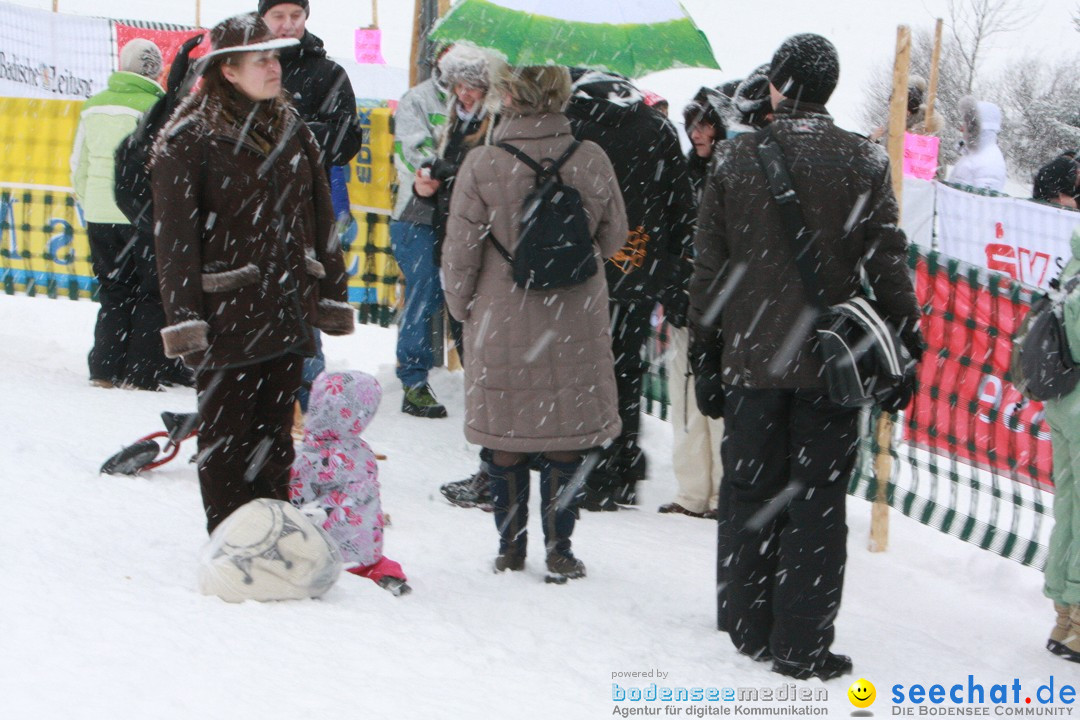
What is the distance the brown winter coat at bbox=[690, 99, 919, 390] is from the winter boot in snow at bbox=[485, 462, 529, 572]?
3.73 ft

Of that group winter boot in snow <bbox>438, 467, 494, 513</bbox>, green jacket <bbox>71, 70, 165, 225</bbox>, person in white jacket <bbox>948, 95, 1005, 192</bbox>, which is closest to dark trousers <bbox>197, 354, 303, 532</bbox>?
winter boot in snow <bbox>438, 467, 494, 513</bbox>

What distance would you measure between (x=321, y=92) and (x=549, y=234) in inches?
101

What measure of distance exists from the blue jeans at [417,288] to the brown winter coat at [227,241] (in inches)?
111

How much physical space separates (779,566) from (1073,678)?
4.65ft

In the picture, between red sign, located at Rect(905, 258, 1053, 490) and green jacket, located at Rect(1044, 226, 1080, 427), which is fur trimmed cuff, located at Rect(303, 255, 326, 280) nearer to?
green jacket, located at Rect(1044, 226, 1080, 427)

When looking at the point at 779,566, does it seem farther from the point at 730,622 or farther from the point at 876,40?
the point at 876,40

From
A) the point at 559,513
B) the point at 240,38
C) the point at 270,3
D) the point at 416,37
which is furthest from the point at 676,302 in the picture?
the point at 416,37

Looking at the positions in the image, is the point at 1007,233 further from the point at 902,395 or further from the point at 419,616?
the point at 419,616

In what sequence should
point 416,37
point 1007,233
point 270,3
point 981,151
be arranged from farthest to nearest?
point 981,151 < point 1007,233 < point 416,37 < point 270,3

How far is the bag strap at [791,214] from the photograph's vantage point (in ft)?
12.5

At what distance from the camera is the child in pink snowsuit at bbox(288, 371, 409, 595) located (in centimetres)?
448

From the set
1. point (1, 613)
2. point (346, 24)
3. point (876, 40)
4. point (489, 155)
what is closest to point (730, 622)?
point (489, 155)

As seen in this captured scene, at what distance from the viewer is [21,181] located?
1055cm

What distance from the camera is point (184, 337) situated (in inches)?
160
